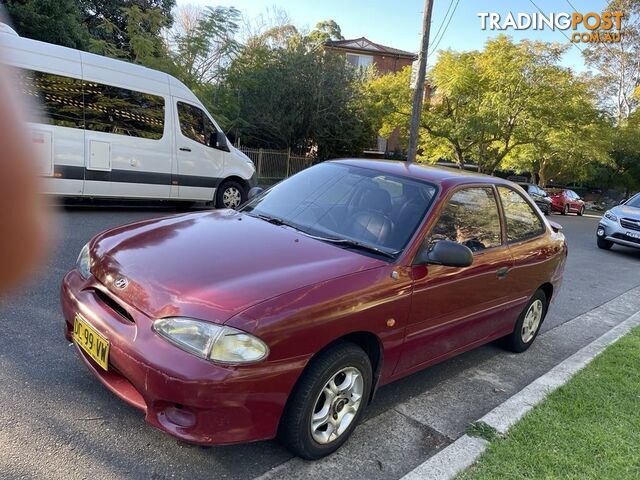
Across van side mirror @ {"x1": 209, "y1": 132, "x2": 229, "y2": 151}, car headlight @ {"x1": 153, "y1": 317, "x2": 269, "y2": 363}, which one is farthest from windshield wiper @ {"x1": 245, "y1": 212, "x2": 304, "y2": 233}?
van side mirror @ {"x1": 209, "y1": 132, "x2": 229, "y2": 151}

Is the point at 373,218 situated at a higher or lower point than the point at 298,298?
higher

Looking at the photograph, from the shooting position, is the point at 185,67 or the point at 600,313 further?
the point at 185,67

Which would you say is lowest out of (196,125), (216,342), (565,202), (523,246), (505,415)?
(565,202)

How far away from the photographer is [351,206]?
151 inches

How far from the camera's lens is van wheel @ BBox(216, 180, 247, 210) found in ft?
34.2

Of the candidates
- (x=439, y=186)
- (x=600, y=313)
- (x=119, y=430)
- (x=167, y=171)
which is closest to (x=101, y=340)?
(x=119, y=430)

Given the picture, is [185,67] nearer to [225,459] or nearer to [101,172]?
[101,172]

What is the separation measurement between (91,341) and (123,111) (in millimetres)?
6785

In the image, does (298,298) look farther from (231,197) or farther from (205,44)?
A: (205,44)

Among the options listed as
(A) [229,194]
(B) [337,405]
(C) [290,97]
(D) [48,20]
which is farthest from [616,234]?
(D) [48,20]

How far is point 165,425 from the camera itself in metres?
2.47

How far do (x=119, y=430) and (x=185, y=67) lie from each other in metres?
15.4

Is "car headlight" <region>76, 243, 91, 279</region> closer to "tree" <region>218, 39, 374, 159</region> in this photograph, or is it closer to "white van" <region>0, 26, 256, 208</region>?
"white van" <region>0, 26, 256, 208</region>

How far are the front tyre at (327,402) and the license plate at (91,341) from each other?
986 mm
